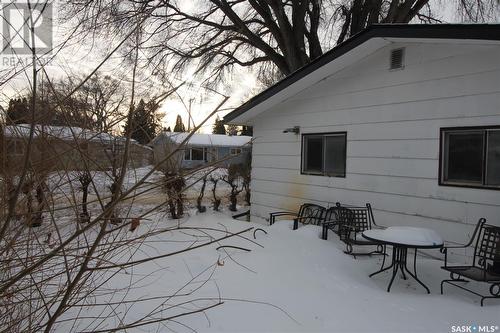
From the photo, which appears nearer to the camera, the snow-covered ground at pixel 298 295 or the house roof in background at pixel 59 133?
the house roof in background at pixel 59 133

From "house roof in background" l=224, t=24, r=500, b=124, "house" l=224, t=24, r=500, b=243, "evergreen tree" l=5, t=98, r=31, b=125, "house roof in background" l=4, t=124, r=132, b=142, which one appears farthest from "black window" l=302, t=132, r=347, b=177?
"evergreen tree" l=5, t=98, r=31, b=125

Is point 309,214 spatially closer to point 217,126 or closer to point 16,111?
point 217,126

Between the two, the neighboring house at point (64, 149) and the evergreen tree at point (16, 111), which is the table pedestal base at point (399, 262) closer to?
the neighboring house at point (64, 149)

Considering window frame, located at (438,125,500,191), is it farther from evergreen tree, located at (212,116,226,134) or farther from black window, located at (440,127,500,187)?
evergreen tree, located at (212,116,226,134)

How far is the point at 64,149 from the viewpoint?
1670mm

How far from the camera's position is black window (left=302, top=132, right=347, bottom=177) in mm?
6904

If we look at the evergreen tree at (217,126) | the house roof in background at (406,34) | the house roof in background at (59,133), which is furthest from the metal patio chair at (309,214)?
the house roof in background at (59,133)

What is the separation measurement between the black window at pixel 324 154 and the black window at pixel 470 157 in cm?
187

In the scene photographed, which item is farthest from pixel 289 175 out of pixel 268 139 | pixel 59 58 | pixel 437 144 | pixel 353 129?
pixel 59 58

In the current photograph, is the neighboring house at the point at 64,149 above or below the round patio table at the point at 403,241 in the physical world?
above

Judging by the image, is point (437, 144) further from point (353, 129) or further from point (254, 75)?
point (254, 75)

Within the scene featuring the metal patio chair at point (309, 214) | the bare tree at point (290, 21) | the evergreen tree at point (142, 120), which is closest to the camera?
the evergreen tree at point (142, 120)

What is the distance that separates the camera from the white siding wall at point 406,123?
4891 mm

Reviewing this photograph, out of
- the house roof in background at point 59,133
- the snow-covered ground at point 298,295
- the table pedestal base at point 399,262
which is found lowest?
the snow-covered ground at point 298,295
